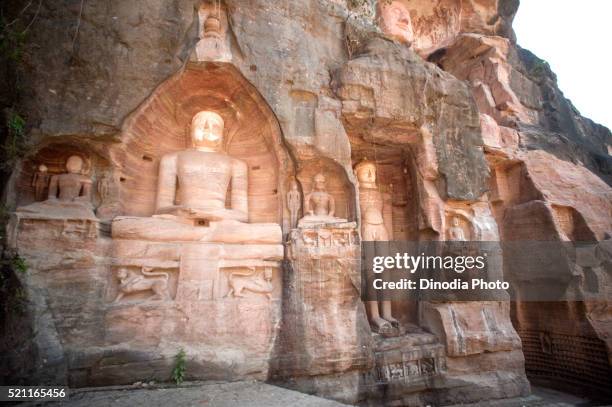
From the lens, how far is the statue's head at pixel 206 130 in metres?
6.00

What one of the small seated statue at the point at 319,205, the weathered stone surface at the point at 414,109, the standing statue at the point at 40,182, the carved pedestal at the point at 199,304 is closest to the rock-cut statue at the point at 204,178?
the carved pedestal at the point at 199,304

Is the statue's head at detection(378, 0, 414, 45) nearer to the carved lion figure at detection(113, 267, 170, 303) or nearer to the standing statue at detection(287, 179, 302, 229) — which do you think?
the standing statue at detection(287, 179, 302, 229)

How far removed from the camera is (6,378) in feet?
12.1

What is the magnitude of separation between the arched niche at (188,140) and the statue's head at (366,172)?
1.83 meters

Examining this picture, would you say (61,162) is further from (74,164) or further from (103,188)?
(103,188)

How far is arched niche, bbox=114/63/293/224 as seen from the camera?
5523 mm

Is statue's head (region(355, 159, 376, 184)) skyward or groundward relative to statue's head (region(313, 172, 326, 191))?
skyward

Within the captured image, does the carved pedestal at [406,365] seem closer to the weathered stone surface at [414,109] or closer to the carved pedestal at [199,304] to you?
the carved pedestal at [199,304]

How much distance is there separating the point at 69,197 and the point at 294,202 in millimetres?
3423

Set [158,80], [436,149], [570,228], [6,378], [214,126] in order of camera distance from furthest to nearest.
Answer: [570,228] < [436,149] < [214,126] < [158,80] < [6,378]

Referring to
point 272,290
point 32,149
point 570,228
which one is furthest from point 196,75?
point 570,228

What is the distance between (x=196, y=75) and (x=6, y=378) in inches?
187

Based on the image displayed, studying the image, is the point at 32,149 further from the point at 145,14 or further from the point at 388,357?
the point at 388,357

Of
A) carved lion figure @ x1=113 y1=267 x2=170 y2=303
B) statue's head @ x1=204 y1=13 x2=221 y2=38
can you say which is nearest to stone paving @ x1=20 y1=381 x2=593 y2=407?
carved lion figure @ x1=113 y1=267 x2=170 y2=303
